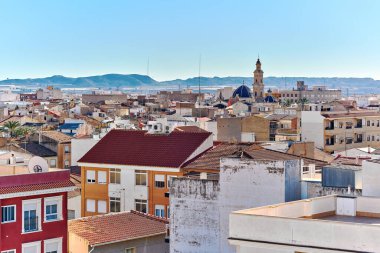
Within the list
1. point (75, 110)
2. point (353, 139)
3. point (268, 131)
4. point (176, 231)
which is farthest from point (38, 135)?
point (75, 110)

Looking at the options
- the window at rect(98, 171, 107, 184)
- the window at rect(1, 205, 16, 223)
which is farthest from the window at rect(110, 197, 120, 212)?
the window at rect(1, 205, 16, 223)

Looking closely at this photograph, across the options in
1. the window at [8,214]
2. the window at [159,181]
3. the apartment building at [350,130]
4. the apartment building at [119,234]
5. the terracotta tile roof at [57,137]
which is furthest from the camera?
the apartment building at [350,130]

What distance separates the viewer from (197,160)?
45844 millimetres

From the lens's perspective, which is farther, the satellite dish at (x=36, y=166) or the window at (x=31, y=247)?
the satellite dish at (x=36, y=166)

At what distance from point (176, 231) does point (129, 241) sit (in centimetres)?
494

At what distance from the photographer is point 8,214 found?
3431 centimetres

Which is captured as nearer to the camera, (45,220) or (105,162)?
(45,220)

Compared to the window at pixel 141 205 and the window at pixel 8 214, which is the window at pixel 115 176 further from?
the window at pixel 8 214

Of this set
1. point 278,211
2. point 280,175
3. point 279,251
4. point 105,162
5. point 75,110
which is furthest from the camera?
point 75,110

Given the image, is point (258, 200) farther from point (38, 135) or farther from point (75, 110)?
point (75, 110)

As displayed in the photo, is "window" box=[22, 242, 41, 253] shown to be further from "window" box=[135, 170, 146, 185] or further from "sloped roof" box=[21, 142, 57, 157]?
"sloped roof" box=[21, 142, 57, 157]

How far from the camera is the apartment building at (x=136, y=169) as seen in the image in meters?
47.5

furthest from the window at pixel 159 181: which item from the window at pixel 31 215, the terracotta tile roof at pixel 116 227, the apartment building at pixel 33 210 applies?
the window at pixel 31 215

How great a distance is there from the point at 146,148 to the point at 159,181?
8.50ft
